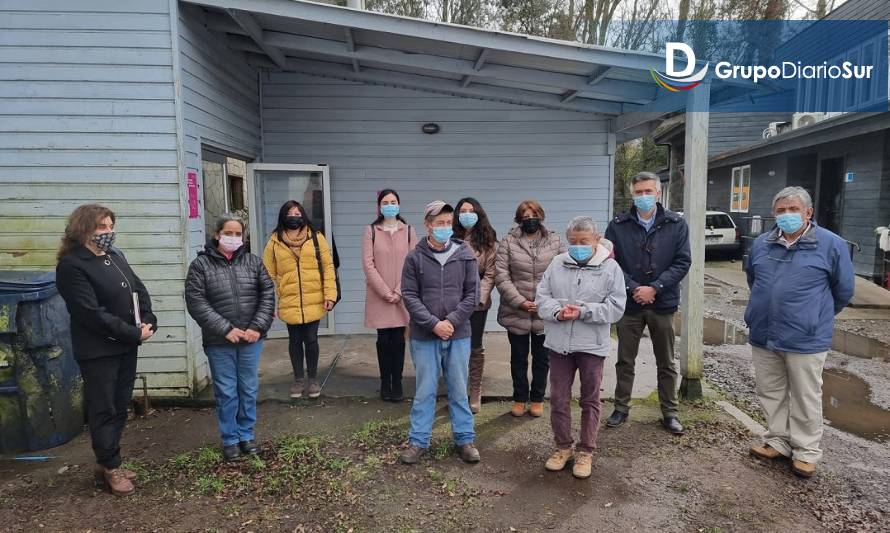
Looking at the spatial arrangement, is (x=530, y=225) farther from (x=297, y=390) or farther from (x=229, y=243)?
(x=297, y=390)

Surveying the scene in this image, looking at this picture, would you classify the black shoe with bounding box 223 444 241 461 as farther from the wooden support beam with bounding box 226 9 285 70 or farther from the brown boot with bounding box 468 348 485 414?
the wooden support beam with bounding box 226 9 285 70

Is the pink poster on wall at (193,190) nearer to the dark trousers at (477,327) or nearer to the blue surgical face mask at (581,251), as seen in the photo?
the dark trousers at (477,327)

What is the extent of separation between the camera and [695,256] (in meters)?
4.49

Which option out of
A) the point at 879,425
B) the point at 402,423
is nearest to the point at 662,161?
the point at 879,425

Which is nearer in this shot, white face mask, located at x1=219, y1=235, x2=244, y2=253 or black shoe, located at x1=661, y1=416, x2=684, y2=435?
white face mask, located at x1=219, y1=235, x2=244, y2=253

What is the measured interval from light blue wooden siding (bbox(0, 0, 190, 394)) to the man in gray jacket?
10.4ft

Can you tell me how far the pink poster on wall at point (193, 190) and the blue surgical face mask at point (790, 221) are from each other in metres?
4.48

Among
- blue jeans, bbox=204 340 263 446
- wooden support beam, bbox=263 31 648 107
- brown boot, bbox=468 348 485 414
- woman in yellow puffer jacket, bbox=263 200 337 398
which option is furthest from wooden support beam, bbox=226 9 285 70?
brown boot, bbox=468 348 485 414

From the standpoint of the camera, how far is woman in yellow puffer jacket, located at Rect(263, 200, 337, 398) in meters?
4.38

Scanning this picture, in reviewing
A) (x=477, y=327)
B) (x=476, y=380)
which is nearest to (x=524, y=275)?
(x=477, y=327)

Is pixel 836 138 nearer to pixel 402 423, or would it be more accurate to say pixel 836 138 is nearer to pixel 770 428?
pixel 770 428

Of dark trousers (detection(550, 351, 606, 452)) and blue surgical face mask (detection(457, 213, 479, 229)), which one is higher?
blue surgical face mask (detection(457, 213, 479, 229))

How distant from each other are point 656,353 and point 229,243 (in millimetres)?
3229

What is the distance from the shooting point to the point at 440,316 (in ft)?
11.5
